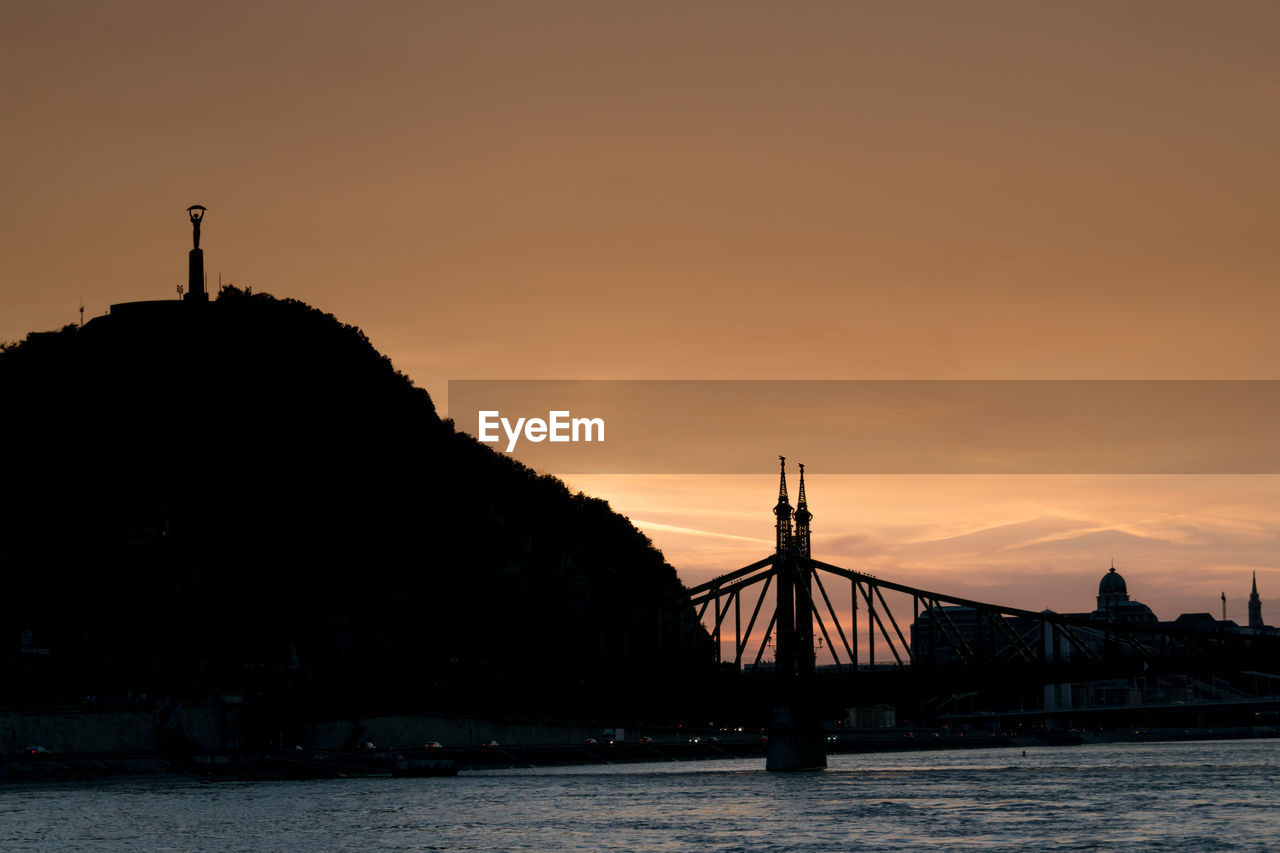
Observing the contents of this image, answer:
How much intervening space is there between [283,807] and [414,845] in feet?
72.5

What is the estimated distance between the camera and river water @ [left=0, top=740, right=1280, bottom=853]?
76312 mm

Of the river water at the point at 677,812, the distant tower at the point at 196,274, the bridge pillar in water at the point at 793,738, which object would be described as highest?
the distant tower at the point at 196,274

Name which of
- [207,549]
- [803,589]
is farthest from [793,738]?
[207,549]

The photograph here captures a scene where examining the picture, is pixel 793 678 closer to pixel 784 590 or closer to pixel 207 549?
pixel 784 590

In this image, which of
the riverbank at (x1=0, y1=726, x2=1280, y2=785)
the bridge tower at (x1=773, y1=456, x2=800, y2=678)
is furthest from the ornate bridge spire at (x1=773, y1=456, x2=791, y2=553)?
the riverbank at (x1=0, y1=726, x2=1280, y2=785)

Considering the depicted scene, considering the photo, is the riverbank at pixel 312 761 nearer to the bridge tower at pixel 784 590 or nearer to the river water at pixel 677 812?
the river water at pixel 677 812

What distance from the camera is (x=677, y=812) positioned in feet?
305

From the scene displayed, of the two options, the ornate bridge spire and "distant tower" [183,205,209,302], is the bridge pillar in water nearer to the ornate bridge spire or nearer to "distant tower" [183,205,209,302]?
the ornate bridge spire

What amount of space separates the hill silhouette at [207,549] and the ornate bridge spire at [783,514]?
11.6 m

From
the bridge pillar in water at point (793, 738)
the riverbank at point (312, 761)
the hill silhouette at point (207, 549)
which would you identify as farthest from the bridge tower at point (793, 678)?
the riverbank at point (312, 761)

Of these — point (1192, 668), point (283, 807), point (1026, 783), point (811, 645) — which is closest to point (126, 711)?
point (283, 807)

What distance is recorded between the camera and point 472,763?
153875 millimetres

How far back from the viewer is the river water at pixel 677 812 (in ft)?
250

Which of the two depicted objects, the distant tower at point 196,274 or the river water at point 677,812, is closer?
the river water at point 677,812
